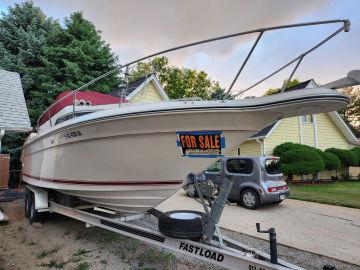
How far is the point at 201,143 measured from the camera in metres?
3.36

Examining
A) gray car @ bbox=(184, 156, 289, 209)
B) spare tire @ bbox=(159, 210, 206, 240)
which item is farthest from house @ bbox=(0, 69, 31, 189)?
spare tire @ bbox=(159, 210, 206, 240)

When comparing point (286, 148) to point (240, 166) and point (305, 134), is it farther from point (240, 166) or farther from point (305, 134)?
point (240, 166)

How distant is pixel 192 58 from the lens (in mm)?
3736

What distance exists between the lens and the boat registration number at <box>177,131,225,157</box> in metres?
3.27

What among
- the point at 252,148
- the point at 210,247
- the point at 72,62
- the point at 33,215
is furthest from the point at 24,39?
the point at 210,247

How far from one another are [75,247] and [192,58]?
3840 millimetres

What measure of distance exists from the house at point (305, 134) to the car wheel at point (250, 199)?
21.1 ft

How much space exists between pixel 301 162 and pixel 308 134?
3.86m

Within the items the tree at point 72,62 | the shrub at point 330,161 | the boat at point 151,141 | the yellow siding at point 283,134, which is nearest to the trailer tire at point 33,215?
the boat at point 151,141

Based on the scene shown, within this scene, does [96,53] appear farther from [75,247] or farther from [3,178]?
[75,247]

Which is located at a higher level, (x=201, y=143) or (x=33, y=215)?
(x=201, y=143)

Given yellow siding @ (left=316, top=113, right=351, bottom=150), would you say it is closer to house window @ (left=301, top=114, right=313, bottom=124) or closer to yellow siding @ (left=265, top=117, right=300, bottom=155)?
house window @ (left=301, top=114, right=313, bottom=124)

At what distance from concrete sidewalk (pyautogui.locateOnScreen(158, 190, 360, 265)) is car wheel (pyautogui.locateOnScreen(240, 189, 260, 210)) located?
171 mm

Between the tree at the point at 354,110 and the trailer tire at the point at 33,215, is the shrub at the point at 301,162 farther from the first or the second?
the tree at the point at 354,110
